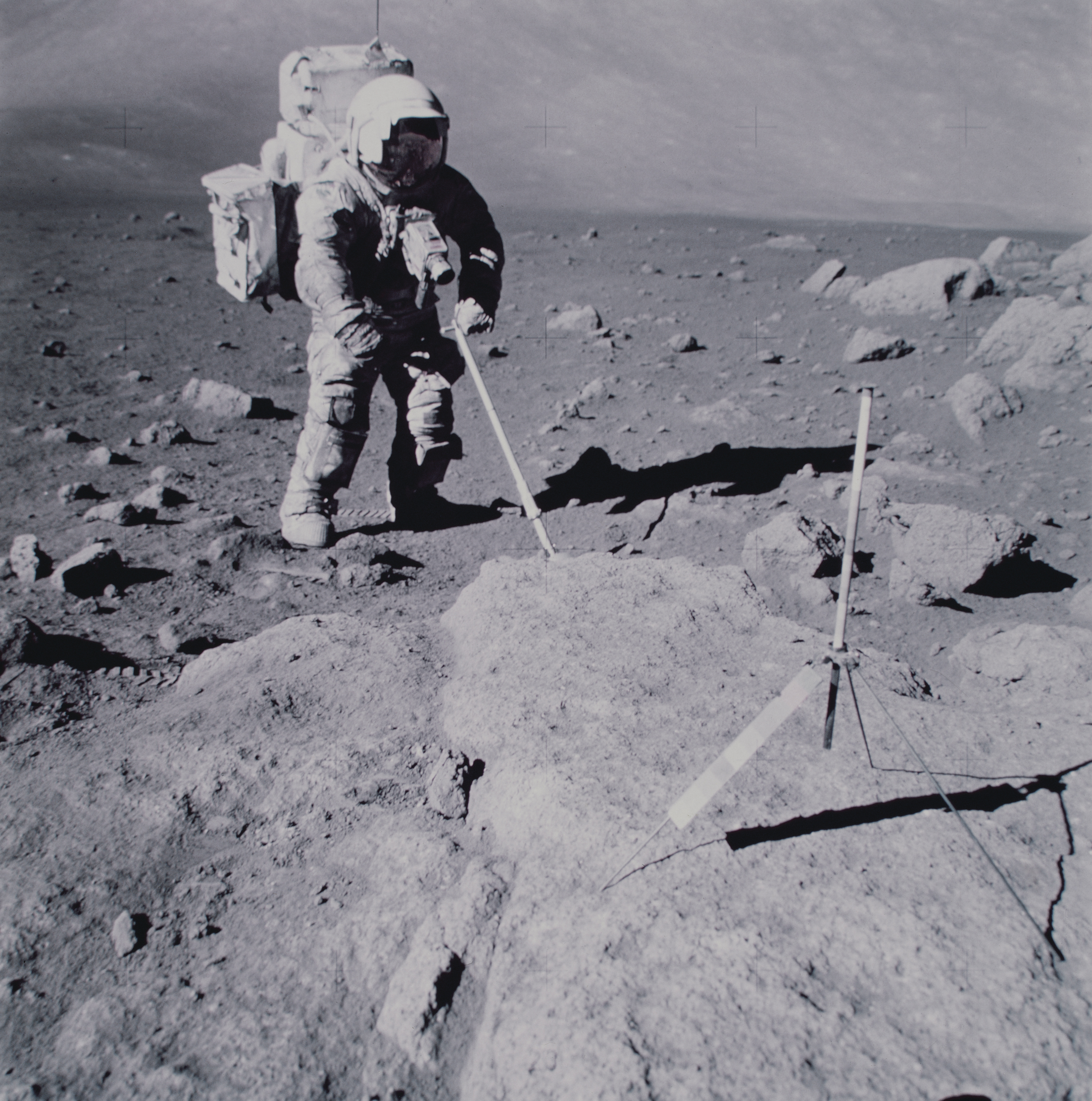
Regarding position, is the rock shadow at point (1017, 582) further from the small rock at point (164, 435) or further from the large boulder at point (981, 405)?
the small rock at point (164, 435)

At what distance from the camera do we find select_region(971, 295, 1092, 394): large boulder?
441 centimetres

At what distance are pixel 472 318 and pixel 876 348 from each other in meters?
2.93

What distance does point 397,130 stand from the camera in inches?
123

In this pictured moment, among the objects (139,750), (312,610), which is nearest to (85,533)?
(312,610)

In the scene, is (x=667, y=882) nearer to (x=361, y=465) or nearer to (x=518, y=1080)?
(x=518, y=1080)

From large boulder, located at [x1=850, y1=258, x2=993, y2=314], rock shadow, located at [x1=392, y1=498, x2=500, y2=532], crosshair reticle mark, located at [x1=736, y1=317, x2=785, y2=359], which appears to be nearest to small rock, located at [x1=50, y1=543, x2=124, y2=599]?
rock shadow, located at [x1=392, y1=498, x2=500, y2=532]

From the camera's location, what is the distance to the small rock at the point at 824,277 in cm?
676

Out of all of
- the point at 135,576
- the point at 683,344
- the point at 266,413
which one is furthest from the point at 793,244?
the point at 135,576

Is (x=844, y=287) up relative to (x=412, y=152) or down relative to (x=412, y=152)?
down

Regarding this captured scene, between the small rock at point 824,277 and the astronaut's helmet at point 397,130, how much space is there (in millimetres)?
4302

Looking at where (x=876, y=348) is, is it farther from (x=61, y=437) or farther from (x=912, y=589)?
(x=61, y=437)

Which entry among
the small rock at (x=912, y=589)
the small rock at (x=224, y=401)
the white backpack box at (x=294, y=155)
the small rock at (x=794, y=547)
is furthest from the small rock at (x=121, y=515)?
the small rock at (x=912, y=589)

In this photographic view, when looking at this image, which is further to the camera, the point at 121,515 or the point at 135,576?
the point at 121,515

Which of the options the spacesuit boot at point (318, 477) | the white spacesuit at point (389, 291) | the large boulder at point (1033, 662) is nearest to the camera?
the large boulder at point (1033, 662)
